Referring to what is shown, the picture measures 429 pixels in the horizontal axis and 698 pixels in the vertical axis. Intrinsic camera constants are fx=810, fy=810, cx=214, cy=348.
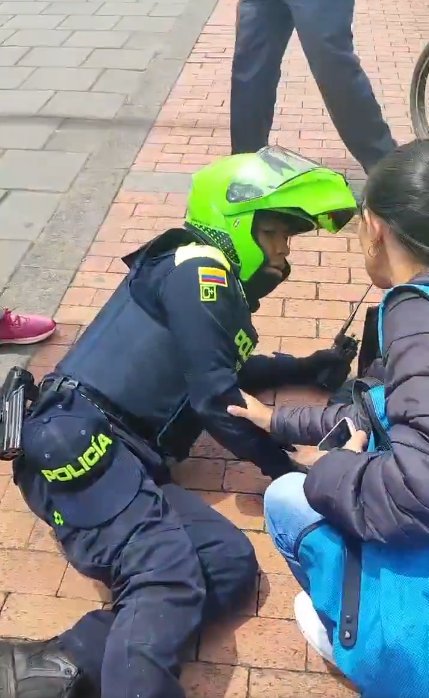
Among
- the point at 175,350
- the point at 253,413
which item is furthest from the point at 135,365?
the point at 253,413

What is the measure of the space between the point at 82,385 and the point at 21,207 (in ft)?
8.03

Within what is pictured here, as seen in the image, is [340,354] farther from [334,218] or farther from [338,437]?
[338,437]

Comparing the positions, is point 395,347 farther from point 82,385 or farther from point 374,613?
point 82,385

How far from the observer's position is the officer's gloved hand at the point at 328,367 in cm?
301

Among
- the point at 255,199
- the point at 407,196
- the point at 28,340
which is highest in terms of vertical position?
the point at 407,196

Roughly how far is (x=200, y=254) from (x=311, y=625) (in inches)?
40.5

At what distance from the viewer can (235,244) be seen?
224 cm

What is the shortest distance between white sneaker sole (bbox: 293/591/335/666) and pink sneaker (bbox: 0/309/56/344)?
1626 mm

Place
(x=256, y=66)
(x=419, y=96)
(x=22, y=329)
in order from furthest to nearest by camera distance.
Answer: (x=419, y=96), (x=256, y=66), (x=22, y=329)

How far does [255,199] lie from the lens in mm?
2166

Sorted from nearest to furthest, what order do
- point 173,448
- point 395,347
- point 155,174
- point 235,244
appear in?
point 395,347 < point 235,244 < point 173,448 < point 155,174

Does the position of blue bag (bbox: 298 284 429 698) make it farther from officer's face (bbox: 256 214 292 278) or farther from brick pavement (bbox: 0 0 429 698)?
officer's face (bbox: 256 214 292 278)

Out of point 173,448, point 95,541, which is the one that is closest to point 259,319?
point 173,448

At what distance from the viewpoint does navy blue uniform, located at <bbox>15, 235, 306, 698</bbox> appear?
6.63 ft
